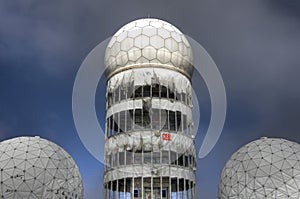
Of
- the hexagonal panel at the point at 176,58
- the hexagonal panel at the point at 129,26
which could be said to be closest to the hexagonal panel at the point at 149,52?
the hexagonal panel at the point at 176,58

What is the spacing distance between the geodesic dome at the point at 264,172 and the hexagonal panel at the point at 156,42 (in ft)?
49.3

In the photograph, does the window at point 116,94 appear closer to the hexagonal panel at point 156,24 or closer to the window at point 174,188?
the hexagonal panel at point 156,24

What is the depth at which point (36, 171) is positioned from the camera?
136 ft

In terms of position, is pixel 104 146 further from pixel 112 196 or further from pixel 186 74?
pixel 186 74

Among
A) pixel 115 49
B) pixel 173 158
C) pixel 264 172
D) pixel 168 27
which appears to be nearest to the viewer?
pixel 264 172

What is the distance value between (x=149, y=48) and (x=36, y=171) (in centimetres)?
1775

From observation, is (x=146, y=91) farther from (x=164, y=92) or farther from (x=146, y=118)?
(x=146, y=118)

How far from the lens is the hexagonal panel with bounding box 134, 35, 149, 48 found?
4579cm

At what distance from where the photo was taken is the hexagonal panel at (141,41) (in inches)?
1803

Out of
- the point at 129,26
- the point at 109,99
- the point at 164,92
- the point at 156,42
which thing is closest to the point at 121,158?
the point at 109,99

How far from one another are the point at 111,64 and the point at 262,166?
20263 mm

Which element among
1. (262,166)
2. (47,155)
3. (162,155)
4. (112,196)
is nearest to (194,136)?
(162,155)

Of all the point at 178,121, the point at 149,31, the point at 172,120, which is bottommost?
the point at 178,121

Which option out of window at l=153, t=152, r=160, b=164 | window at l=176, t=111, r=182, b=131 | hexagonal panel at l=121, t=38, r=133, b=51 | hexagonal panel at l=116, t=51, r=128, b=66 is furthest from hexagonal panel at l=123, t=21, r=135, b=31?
window at l=153, t=152, r=160, b=164
